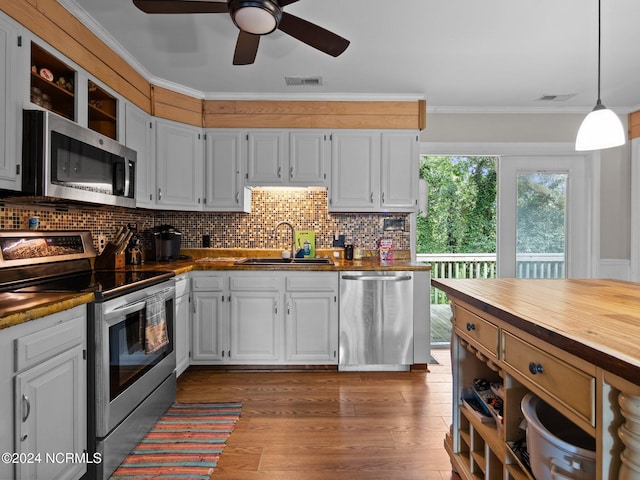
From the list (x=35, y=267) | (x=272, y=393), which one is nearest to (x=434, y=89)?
(x=272, y=393)

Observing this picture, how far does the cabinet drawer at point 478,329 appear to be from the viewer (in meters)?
1.37

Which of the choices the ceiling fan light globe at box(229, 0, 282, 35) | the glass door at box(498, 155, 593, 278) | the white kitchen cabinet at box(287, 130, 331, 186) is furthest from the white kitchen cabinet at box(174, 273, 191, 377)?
the glass door at box(498, 155, 593, 278)

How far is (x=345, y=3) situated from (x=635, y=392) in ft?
7.42

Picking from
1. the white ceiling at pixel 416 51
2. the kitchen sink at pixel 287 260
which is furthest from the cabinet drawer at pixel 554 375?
the kitchen sink at pixel 287 260

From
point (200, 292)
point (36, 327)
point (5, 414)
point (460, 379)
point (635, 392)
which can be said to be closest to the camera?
point (635, 392)

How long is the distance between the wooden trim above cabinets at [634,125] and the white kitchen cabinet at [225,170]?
3996 mm

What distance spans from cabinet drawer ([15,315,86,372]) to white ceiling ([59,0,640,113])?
6.12 ft

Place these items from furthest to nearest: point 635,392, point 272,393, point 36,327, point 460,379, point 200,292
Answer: point 200,292, point 272,393, point 460,379, point 36,327, point 635,392

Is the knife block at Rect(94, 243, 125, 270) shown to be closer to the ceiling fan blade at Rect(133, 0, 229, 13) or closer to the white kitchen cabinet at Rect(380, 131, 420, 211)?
the ceiling fan blade at Rect(133, 0, 229, 13)

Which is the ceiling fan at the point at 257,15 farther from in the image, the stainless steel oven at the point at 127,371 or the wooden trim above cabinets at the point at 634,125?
the wooden trim above cabinets at the point at 634,125

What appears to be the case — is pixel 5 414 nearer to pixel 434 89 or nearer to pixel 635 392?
pixel 635 392

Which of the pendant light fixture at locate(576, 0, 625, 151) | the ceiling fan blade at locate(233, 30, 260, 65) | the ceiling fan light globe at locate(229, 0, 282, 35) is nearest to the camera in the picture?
the ceiling fan light globe at locate(229, 0, 282, 35)

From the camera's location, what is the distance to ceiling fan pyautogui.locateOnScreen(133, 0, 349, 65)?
5.13ft

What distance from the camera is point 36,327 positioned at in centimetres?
132
